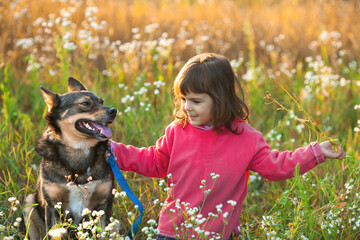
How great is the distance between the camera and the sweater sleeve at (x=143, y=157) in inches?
138

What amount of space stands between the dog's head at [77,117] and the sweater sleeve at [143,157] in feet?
0.80

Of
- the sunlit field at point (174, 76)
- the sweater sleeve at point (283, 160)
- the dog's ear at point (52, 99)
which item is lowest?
the sunlit field at point (174, 76)

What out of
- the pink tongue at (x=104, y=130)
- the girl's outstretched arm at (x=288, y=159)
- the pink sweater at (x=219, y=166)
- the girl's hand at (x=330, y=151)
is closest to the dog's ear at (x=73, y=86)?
the pink tongue at (x=104, y=130)

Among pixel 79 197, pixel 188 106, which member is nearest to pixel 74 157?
pixel 79 197

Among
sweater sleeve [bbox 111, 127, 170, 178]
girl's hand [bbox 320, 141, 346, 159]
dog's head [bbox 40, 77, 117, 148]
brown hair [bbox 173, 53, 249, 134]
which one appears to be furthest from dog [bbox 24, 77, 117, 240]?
girl's hand [bbox 320, 141, 346, 159]

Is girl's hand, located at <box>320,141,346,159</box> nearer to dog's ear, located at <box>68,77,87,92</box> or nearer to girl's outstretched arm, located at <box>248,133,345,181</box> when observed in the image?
girl's outstretched arm, located at <box>248,133,345,181</box>

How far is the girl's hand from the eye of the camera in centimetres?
309

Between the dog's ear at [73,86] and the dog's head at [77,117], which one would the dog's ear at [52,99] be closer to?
the dog's head at [77,117]

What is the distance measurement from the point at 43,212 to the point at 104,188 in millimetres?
535

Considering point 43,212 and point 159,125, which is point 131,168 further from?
point 159,125

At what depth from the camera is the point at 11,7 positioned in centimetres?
690

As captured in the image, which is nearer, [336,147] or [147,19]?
[336,147]

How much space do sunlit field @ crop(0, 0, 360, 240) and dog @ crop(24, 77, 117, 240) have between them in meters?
0.23

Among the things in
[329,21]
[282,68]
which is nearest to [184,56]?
[282,68]
